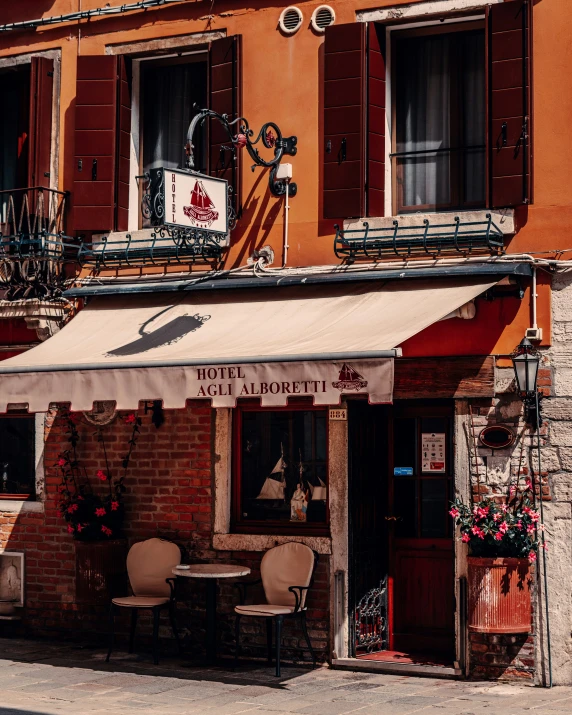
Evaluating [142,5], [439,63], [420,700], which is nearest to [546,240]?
[439,63]

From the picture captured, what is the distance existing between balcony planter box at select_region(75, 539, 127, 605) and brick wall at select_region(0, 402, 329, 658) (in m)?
0.29

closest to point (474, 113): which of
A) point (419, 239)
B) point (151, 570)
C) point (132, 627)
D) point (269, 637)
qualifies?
point (419, 239)

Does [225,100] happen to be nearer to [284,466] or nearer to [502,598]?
[284,466]

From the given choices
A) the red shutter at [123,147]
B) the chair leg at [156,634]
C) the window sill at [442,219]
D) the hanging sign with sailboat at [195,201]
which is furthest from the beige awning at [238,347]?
the chair leg at [156,634]

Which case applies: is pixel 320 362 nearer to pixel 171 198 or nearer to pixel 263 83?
pixel 171 198

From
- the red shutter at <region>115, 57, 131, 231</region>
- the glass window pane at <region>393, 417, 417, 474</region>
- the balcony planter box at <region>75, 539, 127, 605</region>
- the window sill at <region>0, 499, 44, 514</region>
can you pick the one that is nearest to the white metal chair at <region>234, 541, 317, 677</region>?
the glass window pane at <region>393, 417, 417, 474</region>

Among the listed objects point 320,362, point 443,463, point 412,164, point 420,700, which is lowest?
point 420,700

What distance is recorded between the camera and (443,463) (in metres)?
11.1

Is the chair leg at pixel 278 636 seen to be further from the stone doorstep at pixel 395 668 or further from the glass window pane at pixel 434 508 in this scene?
the glass window pane at pixel 434 508

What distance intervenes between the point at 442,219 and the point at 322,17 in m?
2.28

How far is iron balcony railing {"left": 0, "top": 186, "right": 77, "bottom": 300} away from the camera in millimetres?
12227

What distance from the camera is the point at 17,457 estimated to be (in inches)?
502

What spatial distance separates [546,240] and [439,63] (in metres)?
2.09

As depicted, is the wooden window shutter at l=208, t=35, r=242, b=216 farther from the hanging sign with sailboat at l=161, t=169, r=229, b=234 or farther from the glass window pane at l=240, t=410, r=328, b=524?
the glass window pane at l=240, t=410, r=328, b=524
